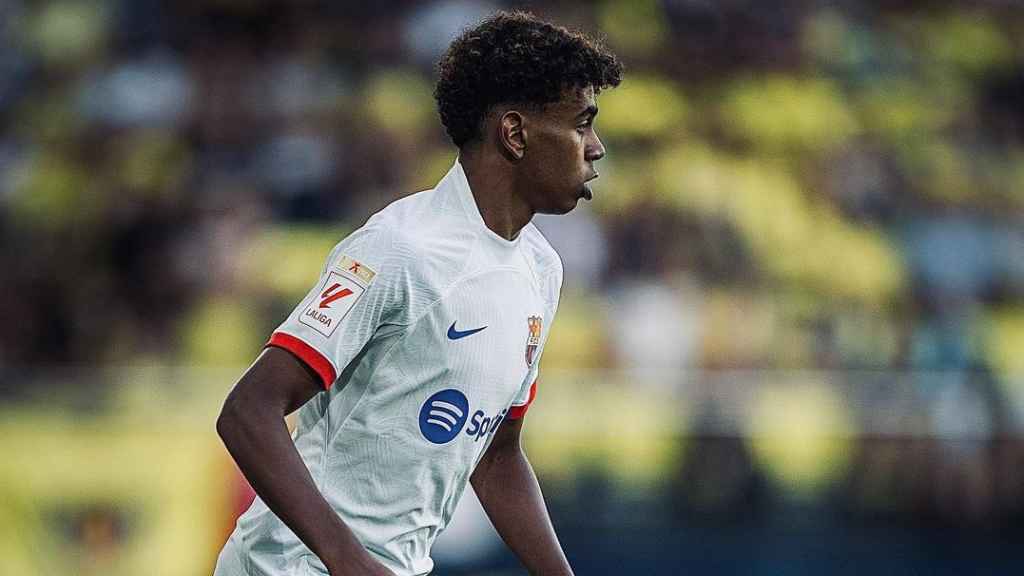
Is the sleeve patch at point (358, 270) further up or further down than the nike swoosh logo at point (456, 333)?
further up

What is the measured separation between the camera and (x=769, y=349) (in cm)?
862

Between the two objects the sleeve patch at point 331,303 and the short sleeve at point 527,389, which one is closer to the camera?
the sleeve patch at point 331,303

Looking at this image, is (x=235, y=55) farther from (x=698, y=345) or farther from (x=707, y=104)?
(x=698, y=345)

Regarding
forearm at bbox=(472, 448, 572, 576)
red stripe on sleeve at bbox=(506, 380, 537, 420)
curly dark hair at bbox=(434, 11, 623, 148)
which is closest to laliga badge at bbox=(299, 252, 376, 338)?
curly dark hair at bbox=(434, 11, 623, 148)

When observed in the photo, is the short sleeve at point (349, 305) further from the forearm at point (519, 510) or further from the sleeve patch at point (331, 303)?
the forearm at point (519, 510)

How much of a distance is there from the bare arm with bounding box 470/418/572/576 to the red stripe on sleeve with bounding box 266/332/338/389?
2.69 ft

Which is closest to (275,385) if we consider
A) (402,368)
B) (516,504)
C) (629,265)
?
(402,368)

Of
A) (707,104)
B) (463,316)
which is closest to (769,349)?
(707,104)

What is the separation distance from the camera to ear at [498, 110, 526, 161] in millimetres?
3230

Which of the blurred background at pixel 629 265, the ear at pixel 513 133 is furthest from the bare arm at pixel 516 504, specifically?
the blurred background at pixel 629 265

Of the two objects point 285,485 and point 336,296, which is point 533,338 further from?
point 285,485

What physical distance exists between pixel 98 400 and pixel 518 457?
425 centimetres

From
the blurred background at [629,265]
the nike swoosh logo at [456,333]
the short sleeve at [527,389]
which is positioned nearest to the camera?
the nike swoosh logo at [456,333]

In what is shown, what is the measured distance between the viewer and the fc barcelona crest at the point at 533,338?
10.9 ft
